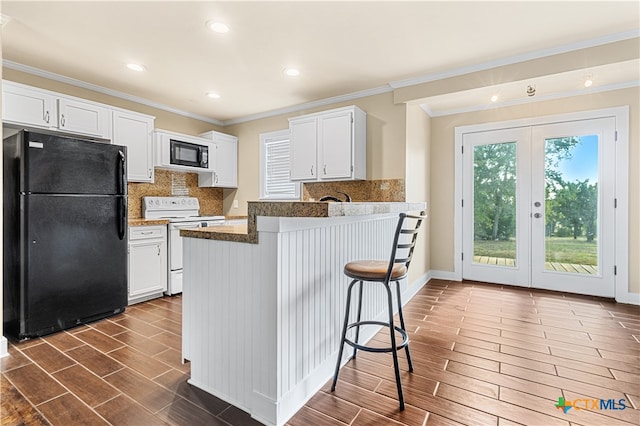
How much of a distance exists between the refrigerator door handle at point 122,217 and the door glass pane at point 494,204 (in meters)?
4.35

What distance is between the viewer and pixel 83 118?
341 centimetres

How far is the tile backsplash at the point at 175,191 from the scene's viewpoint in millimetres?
4213

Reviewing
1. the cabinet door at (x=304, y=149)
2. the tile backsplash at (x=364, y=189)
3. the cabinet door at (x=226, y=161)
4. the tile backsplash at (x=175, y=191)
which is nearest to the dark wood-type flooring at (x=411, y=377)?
the tile backsplash at (x=364, y=189)

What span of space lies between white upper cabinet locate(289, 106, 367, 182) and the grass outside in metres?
2.20

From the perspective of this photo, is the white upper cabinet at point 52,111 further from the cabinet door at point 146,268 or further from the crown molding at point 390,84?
the cabinet door at point 146,268

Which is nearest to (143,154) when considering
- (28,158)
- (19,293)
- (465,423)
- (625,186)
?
(28,158)

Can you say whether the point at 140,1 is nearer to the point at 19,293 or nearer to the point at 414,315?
the point at 19,293

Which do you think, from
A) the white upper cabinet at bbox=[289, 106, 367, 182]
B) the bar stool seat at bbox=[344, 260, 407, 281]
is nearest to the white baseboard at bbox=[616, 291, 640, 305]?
the white upper cabinet at bbox=[289, 106, 367, 182]

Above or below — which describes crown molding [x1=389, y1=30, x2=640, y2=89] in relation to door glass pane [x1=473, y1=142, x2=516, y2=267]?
above

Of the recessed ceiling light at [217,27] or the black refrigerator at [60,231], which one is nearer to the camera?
the recessed ceiling light at [217,27]

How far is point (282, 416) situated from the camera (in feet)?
5.38

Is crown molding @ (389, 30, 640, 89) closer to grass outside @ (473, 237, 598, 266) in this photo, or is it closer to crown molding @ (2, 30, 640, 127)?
crown molding @ (2, 30, 640, 127)

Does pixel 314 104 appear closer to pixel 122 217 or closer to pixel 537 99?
pixel 122 217

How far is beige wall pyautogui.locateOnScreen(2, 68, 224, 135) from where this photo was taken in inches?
127
